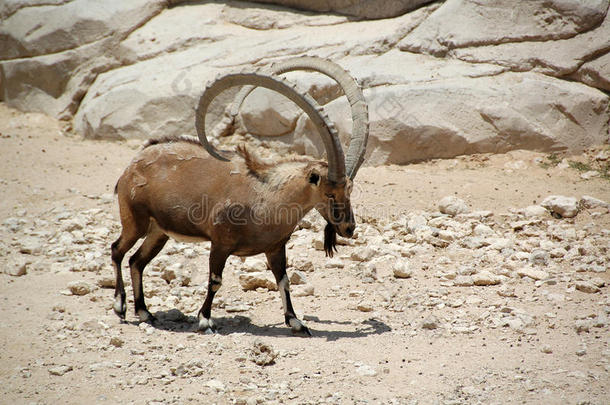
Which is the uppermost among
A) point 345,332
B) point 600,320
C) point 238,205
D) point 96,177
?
point 238,205

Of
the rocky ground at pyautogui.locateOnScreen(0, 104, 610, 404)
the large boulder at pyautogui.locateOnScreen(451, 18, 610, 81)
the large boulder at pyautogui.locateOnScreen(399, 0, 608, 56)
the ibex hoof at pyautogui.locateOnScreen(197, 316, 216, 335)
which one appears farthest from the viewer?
the large boulder at pyautogui.locateOnScreen(399, 0, 608, 56)

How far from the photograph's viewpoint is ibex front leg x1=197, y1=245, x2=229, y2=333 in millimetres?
6199

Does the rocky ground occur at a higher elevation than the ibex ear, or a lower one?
lower

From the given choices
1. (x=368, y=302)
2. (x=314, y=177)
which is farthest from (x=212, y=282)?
(x=368, y=302)

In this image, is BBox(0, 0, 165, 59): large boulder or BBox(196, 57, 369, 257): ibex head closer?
BBox(196, 57, 369, 257): ibex head

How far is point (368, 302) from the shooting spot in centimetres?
670

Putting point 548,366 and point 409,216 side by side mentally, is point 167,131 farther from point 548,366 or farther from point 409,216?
point 548,366

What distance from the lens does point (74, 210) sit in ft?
32.2

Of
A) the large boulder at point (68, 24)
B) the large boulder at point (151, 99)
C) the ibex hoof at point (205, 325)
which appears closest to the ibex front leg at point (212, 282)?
the ibex hoof at point (205, 325)

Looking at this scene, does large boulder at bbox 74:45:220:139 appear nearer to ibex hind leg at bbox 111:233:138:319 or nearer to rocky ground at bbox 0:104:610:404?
rocky ground at bbox 0:104:610:404

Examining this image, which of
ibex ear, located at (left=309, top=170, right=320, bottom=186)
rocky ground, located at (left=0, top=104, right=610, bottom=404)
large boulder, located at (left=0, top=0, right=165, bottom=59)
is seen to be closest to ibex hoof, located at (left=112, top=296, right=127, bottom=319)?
rocky ground, located at (left=0, top=104, right=610, bottom=404)

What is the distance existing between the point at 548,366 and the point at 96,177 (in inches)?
331

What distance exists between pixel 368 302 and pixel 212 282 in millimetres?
1638

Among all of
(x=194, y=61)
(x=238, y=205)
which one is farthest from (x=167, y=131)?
(x=238, y=205)
